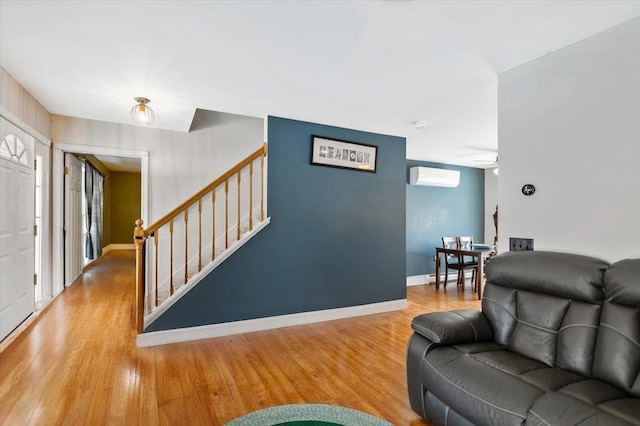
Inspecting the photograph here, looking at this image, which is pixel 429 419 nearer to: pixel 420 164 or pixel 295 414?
pixel 295 414

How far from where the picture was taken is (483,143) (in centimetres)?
494

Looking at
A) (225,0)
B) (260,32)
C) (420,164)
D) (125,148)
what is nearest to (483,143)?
(420,164)

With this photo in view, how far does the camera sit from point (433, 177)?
6.14 meters

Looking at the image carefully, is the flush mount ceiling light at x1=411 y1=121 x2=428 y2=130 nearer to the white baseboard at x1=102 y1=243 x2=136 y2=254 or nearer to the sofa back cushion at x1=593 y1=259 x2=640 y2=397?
the sofa back cushion at x1=593 y1=259 x2=640 y2=397

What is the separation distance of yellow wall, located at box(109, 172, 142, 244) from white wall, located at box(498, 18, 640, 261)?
10581mm

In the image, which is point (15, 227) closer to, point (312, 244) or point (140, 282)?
point (140, 282)

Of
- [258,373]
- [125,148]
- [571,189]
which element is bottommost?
[258,373]

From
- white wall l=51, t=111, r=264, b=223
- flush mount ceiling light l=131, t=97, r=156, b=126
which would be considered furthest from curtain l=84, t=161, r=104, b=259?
flush mount ceiling light l=131, t=97, r=156, b=126

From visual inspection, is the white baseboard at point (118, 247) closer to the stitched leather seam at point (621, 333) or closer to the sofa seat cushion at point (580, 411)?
the sofa seat cushion at point (580, 411)

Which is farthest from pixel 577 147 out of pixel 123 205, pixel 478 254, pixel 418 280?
pixel 123 205

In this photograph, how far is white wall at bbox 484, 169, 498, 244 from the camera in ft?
22.4

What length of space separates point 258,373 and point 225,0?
2540 mm

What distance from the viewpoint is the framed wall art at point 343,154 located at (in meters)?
3.92

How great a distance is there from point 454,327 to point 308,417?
104cm
